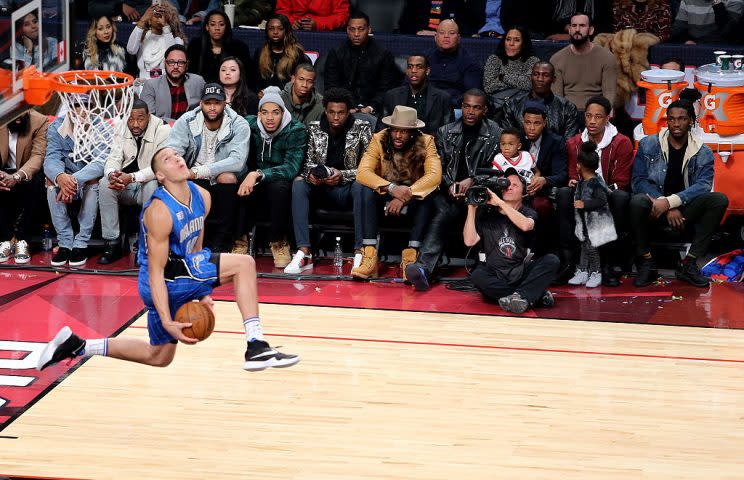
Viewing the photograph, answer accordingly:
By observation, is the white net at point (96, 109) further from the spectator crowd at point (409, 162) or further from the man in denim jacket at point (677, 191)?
the man in denim jacket at point (677, 191)

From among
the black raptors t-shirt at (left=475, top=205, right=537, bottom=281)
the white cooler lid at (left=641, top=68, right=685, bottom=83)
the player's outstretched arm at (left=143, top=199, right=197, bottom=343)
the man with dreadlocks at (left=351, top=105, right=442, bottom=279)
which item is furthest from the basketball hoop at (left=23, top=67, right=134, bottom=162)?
the white cooler lid at (left=641, top=68, right=685, bottom=83)

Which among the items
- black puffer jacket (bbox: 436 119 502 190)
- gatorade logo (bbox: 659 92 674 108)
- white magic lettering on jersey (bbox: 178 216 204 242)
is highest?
gatorade logo (bbox: 659 92 674 108)

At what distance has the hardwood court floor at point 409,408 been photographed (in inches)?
238

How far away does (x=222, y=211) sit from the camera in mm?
10070

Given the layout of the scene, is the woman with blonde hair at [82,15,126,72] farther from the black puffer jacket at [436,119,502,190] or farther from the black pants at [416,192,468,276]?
the black pants at [416,192,468,276]

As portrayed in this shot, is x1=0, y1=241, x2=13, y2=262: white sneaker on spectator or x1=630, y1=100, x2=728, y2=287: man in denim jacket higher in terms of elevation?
x1=630, y1=100, x2=728, y2=287: man in denim jacket

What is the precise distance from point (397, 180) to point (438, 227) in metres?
0.56

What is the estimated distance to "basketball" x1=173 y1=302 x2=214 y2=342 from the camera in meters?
6.34

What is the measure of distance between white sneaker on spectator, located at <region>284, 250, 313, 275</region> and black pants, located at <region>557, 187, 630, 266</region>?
88.7 inches

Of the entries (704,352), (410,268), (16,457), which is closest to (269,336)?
(410,268)

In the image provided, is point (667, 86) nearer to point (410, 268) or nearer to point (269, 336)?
point (410, 268)

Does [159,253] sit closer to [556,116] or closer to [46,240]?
[46,240]

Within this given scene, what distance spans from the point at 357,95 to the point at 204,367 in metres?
4.31

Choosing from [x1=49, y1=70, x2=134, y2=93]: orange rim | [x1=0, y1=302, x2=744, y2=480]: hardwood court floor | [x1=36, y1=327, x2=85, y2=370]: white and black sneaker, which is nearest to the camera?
[x1=0, y1=302, x2=744, y2=480]: hardwood court floor
